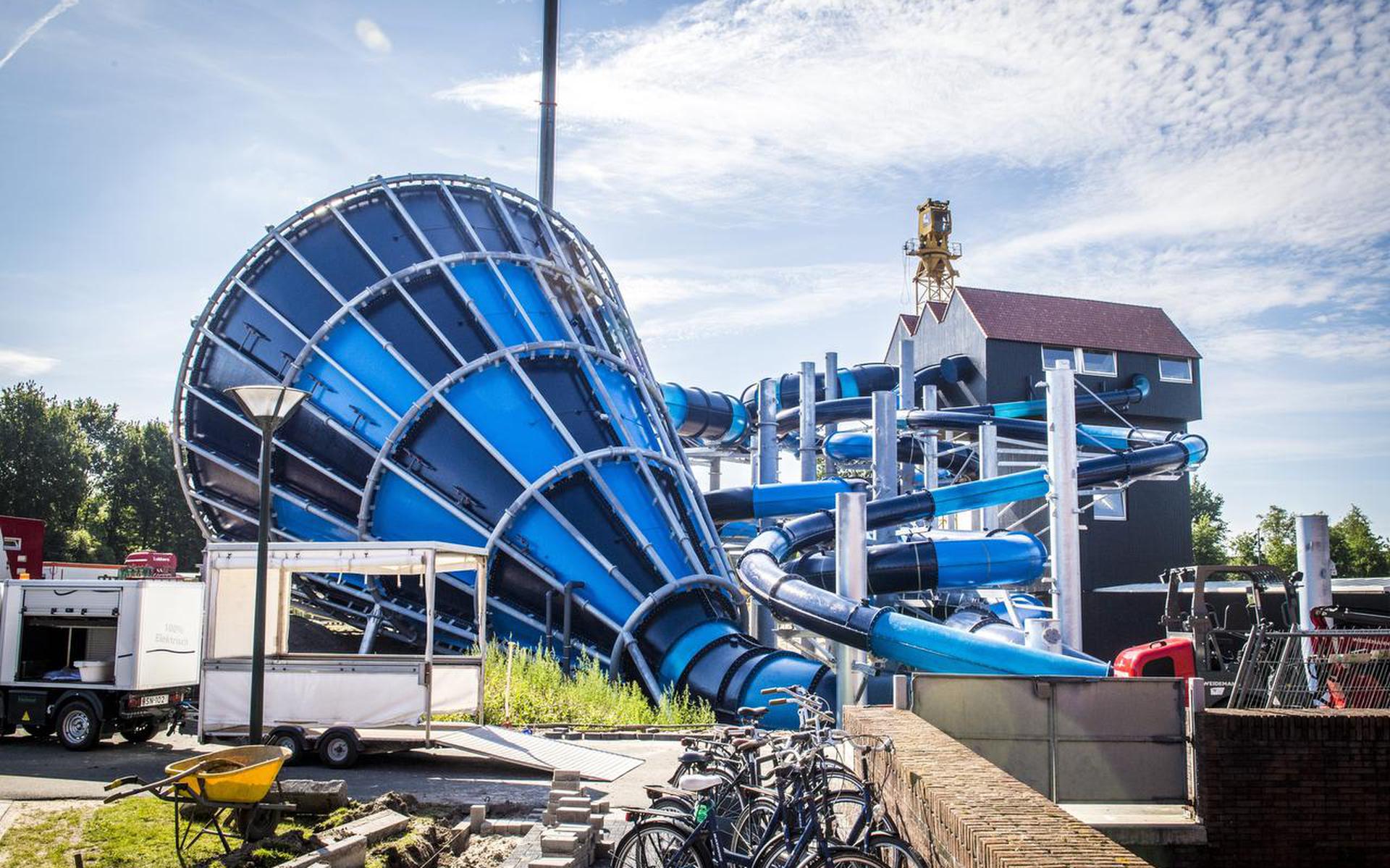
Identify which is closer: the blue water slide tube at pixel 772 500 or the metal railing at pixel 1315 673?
the metal railing at pixel 1315 673

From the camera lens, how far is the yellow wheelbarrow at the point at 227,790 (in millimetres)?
8484

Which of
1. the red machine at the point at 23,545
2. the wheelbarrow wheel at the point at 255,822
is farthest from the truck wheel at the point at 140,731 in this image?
the red machine at the point at 23,545

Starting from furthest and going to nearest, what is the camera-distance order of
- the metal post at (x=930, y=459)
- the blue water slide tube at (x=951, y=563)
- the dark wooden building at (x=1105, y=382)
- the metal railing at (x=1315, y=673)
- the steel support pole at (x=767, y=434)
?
the dark wooden building at (x=1105, y=382) → the metal post at (x=930, y=459) → the steel support pole at (x=767, y=434) → the blue water slide tube at (x=951, y=563) → the metal railing at (x=1315, y=673)

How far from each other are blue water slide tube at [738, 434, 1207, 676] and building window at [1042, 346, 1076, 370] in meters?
14.6

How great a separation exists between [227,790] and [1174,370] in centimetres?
4363

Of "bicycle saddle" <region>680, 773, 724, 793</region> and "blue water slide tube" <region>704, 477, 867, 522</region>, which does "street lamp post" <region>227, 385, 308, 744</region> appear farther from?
"blue water slide tube" <region>704, 477, 867, 522</region>

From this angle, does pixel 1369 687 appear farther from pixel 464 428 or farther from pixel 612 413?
pixel 464 428

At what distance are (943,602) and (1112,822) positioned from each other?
17.8m

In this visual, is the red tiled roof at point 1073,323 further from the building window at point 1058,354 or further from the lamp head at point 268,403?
the lamp head at point 268,403

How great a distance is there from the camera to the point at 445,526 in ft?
64.8

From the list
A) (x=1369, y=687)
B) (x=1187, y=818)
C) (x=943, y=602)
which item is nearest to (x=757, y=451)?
(x=943, y=602)

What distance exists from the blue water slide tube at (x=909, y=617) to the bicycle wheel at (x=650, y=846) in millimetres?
9954

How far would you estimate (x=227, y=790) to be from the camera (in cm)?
864

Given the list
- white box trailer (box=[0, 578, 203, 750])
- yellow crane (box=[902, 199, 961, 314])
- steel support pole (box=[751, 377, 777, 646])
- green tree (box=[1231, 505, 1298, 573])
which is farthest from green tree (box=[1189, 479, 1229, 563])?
white box trailer (box=[0, 578, 203, 750])
